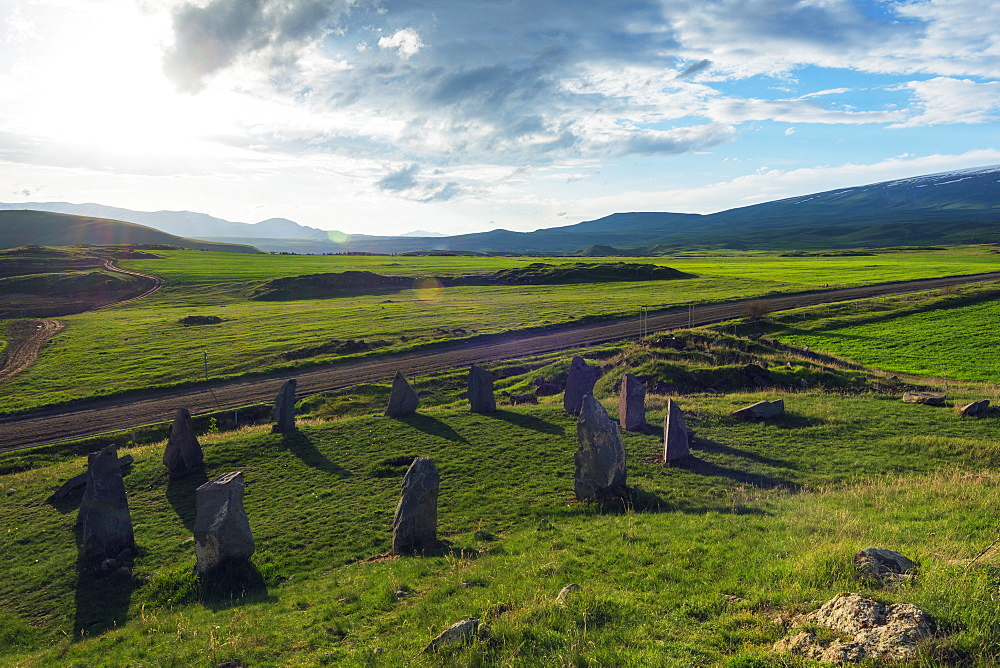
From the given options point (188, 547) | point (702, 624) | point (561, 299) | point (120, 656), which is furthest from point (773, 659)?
point (561, 299)

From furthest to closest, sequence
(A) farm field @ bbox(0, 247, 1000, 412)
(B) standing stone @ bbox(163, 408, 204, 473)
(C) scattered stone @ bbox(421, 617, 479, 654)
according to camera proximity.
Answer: (A) farm field @ bbox(0, 247, 1000, 412) < (B) standing stone @ bbox(163, 408, 204, 473) < (C) scattered stone @ bbox(421, 617, 479, 654)

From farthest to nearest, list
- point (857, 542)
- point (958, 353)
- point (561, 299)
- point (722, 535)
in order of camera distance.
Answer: point (561, 299)
point (958, 353)
point (722, 535)
point (857, 542)

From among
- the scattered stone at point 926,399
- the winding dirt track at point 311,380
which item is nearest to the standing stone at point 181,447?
the winding dirt track at point 311,380

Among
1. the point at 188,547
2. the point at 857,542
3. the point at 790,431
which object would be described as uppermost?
the point at 857,542

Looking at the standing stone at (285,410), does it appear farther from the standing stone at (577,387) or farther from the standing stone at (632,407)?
the standing stone at (632,407)

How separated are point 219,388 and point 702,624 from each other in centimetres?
4521

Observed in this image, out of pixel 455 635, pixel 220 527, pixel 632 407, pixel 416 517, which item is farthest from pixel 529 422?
pixel 455 635

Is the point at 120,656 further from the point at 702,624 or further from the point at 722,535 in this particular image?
the point at 722,535

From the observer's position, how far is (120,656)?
1234cm

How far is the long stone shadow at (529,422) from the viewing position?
29078 millimetres

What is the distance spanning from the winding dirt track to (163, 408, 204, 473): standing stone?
1422 cm

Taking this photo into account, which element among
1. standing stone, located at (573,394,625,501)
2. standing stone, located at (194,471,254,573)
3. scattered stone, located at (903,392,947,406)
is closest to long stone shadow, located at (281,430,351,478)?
standing stone, located at (194,471,254,573)

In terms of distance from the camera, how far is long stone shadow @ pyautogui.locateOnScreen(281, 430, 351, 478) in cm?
2566

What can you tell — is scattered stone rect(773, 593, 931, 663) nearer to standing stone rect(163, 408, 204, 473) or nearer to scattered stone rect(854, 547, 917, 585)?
scattered stone rect(854, 547, 917, 585)
